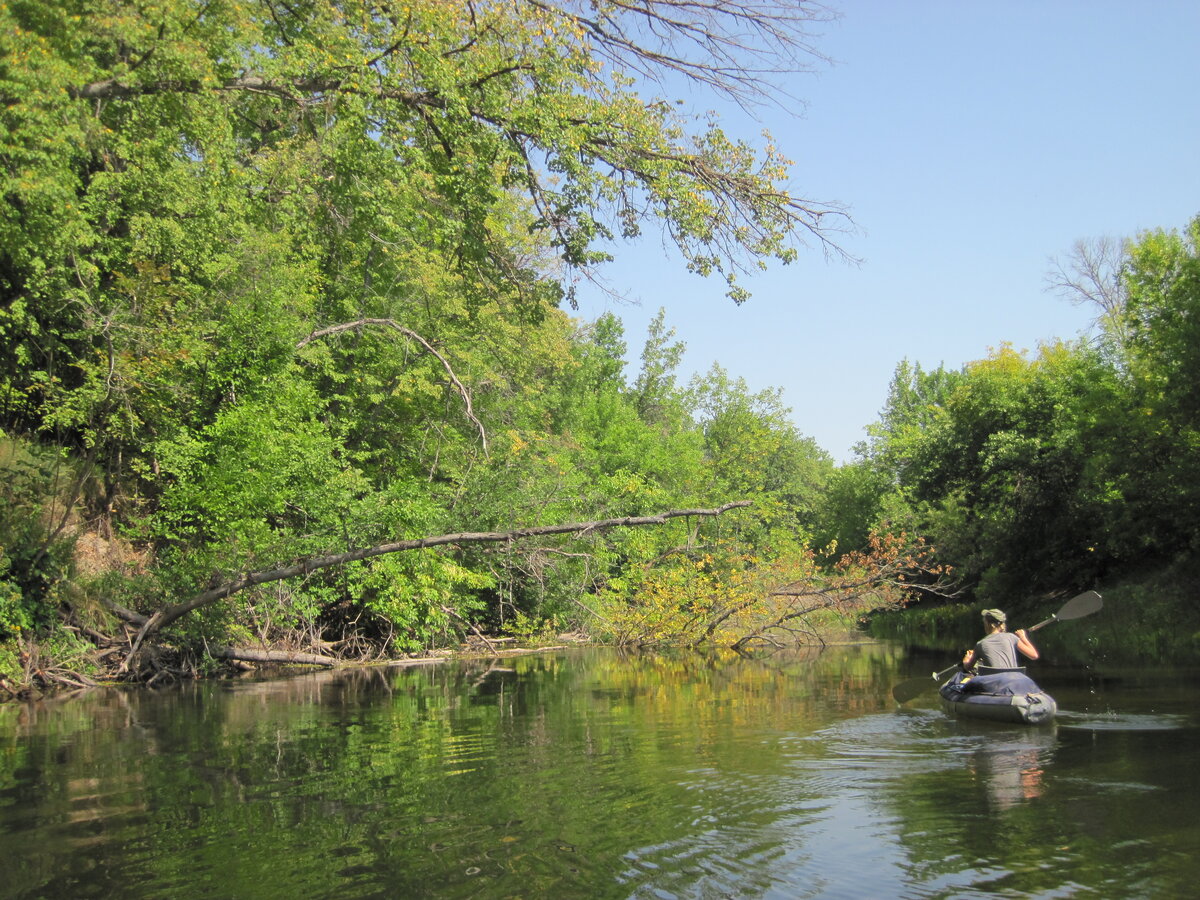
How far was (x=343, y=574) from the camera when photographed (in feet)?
67.1

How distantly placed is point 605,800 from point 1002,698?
19.0 feet

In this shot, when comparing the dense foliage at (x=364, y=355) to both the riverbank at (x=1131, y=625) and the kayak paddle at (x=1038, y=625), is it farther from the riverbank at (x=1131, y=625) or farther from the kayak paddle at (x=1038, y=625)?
the kayak paddle at (x=1038, y=625)

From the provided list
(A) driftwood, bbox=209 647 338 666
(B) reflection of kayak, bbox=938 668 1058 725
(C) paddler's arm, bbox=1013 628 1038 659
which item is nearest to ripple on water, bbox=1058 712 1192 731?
(B) reflection of kayak, bbox=938 668 1058 725

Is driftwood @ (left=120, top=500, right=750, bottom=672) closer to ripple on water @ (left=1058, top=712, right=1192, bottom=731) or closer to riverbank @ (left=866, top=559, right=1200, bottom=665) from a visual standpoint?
ripple on water @ (left=1058, top=712, right=1192, bottom=731)

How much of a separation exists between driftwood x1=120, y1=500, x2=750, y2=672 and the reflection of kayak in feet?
13.2

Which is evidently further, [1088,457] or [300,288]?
[1088,457]

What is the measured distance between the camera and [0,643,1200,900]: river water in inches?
217

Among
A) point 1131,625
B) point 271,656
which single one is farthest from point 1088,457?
point 271,656

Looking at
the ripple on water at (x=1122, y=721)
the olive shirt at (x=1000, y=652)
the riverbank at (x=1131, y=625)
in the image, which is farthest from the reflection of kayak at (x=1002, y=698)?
the riverbank at (x=1131, y=625)

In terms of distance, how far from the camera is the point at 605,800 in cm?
742

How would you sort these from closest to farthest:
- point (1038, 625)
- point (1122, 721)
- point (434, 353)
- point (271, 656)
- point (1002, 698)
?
point (1122, 721) → point (1002, 698) → point (1038, 625) → point (434, 353) → point (271, 656)

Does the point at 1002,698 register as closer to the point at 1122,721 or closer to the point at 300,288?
the point at 1122,721

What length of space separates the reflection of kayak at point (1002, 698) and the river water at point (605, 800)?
0.20m

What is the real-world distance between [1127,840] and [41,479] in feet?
57.2
